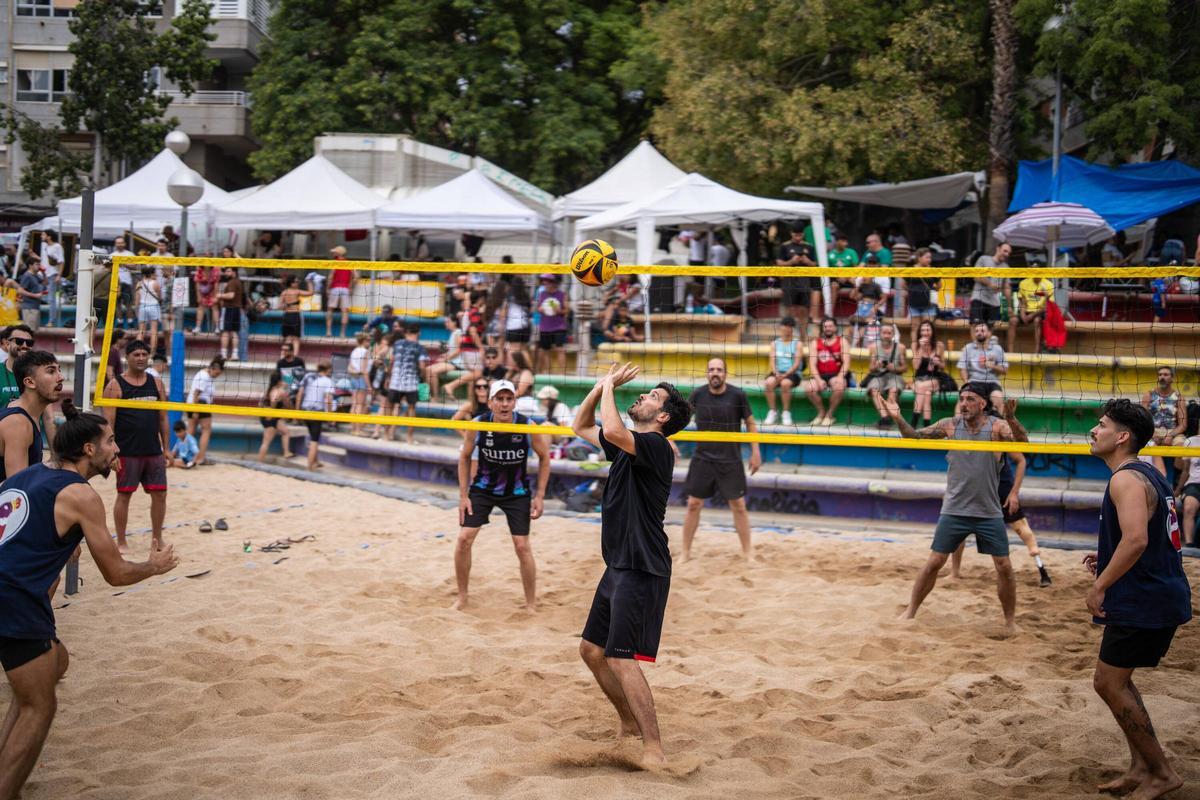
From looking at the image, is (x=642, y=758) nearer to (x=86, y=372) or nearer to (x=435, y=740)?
(x=435, y=740)

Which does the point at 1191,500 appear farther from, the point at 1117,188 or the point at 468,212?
the point at 468,212

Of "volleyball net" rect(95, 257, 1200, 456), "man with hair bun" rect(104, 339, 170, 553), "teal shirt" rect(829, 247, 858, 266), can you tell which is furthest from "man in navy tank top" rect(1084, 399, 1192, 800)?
"teal shirt" rect(829, 247, 858, 266)

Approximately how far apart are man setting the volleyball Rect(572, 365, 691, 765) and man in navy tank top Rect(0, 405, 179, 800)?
211cm

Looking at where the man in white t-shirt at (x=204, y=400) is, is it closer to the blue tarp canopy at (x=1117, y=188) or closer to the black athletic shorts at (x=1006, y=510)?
the black athletic shorts at (x=1006, y=510)

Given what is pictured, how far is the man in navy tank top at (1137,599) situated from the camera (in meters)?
4.73

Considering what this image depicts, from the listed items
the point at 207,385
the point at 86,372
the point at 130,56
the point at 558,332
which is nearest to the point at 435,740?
the point at 86,372

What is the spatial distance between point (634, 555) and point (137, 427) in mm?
5233

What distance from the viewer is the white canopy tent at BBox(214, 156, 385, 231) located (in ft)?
60.6

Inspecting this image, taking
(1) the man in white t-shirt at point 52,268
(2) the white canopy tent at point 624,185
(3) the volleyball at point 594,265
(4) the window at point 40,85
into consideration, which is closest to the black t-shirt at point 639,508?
(3) the volleyball at point 594,265

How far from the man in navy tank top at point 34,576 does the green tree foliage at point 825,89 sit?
14409mm

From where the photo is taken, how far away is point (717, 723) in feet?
18.5

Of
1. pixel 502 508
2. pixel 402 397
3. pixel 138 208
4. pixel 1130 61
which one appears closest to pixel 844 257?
pixel 1130 61

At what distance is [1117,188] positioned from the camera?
16.5m

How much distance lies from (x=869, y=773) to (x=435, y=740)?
6.56 ft
